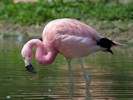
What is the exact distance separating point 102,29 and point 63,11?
2.58 meters

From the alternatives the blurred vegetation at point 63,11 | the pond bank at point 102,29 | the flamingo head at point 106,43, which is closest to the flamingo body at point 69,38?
the flamingo head at point 106,43

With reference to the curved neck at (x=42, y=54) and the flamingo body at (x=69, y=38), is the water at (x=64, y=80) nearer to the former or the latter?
the curved neck at (x=42, y=54)

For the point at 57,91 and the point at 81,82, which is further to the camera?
the point at 81,82

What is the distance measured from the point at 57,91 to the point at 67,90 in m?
0.29

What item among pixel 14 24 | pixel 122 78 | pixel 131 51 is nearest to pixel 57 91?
pixel 122 78

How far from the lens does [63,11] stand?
2508 centimetres

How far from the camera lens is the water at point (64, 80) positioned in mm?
10773

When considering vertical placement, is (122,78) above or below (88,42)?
below

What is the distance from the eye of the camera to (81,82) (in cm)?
1245

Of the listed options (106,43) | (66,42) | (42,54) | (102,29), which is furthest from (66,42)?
(102,29)

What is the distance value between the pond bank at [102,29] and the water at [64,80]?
4684mm

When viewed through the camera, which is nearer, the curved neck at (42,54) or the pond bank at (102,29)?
the curved neck at (42,54)

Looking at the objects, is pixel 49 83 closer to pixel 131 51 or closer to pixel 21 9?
pixel 131 51

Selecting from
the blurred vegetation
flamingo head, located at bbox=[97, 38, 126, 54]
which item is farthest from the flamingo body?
the blurred vegetation
